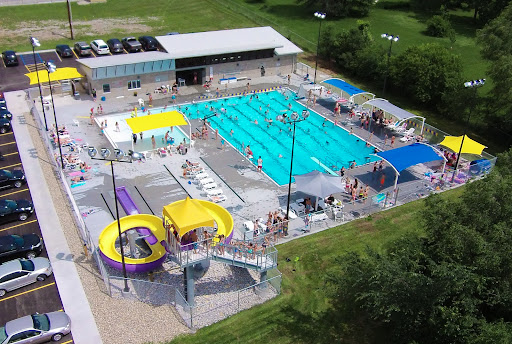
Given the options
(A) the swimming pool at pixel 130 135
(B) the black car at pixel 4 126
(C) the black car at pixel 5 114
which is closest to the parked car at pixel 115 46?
(A) the swimming pool at pixel 130 135

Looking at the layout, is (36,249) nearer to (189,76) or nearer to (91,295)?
(91,295)

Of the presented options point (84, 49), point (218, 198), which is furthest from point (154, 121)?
point (84, 49)

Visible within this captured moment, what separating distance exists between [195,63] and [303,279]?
27.5 m

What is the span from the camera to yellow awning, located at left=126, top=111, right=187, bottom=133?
35.0 meters

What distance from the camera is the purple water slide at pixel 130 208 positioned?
24.8 m

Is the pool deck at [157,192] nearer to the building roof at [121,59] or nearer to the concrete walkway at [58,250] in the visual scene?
the concrete walkway at [58,250]

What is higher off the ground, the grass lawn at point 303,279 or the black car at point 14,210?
the black car at point 14,210

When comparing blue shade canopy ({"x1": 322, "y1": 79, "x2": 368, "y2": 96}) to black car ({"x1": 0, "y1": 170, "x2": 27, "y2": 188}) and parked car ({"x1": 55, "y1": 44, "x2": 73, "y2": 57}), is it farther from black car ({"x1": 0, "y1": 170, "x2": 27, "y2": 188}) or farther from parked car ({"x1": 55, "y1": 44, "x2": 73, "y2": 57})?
parked car ({"x1": 55, "y1": 44, "x2": 73, "y2": 57})

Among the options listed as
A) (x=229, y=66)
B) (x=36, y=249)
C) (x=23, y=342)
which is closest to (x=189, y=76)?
(x=229, y=66)

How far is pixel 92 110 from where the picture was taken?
39438 millimetres

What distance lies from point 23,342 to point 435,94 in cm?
3791

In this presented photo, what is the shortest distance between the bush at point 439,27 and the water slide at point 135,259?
2171 inches

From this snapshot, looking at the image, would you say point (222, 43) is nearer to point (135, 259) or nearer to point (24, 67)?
point (24, 67)

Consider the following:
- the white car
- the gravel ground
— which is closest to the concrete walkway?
the gravel ground
